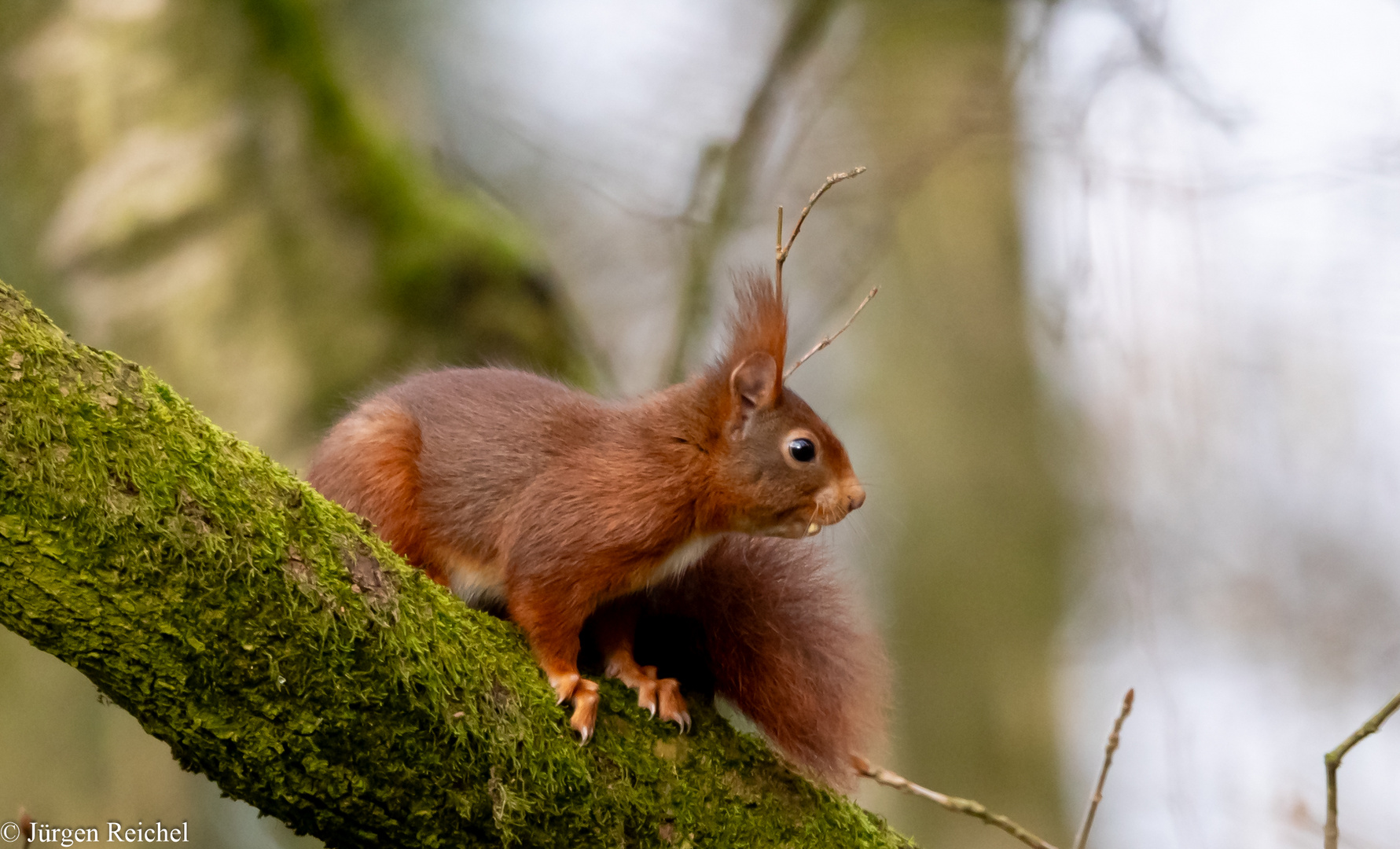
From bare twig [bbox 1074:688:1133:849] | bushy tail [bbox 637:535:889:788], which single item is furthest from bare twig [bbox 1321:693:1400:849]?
bushy tail [bbox 637:535:889:788]

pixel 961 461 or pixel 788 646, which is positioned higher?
pixel 961 461

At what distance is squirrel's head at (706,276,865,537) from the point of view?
2.23 m

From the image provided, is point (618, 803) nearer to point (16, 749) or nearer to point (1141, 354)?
point (1141, 354)

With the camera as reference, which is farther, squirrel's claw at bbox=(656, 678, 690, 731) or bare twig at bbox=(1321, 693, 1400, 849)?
squirrel's claw at bbox=(656, 678, 690, 731)

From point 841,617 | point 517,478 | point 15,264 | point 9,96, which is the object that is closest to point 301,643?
point 517,478

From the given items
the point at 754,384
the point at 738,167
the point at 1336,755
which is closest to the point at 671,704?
the point at 754,384

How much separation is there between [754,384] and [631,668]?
61 centimetres

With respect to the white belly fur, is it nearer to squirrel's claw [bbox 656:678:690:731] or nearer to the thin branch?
squirrel's claw [bbox 656:678:690:731]

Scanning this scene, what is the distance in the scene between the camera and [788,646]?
230cm

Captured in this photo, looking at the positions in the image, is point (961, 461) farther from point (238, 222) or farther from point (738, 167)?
point (238, 222)

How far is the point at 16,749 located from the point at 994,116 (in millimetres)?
4823

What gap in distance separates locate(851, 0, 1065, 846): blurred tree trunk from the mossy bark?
123 inches

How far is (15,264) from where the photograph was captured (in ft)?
13.2

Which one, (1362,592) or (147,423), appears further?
(1362,592)
